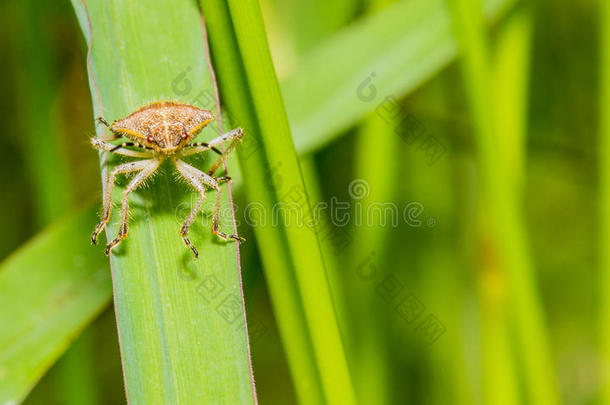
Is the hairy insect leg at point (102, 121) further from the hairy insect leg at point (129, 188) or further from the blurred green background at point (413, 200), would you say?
the blurred green background at point (413, 200)

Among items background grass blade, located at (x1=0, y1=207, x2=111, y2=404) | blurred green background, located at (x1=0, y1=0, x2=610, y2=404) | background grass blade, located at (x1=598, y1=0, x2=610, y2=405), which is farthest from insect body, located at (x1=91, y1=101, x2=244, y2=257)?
background grass blade, located at (x1=598, y1=0, x2=610, y2=405)

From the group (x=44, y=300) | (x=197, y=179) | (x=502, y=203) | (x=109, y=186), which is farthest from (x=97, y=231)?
(x=502, y=203)

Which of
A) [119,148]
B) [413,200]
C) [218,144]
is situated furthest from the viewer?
[413,200]

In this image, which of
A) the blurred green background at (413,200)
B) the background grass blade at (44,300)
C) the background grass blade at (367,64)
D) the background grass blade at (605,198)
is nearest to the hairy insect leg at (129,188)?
the background grass blade at (44,300)

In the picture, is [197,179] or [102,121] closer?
[102,121]

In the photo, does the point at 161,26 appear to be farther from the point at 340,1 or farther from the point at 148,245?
the point at 340,1

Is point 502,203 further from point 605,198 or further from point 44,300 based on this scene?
point 44,300

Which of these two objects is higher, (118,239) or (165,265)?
(118,239)
